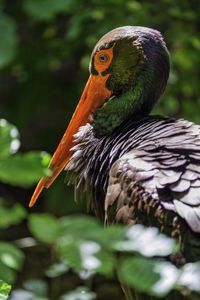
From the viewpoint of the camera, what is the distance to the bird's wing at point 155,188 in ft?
9.67

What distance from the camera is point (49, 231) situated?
5.22 feet

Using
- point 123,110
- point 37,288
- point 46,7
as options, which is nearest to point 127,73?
point 123,110

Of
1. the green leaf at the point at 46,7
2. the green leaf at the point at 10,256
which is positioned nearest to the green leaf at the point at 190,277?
the green leaf at the point at 10,256

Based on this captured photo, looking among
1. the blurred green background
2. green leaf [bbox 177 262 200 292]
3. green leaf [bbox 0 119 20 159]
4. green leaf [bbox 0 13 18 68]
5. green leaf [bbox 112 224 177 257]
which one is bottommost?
the blurred green background

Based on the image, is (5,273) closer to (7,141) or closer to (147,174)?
(7,141)

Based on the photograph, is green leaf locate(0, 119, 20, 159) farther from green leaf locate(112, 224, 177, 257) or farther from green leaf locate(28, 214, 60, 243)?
green leaf locate(112, 224, 177, 257)

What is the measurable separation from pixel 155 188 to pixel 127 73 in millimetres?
1039

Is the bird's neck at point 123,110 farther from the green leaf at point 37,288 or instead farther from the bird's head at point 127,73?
the green leaf at point 37,288

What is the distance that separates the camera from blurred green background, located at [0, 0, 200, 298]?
5555mm

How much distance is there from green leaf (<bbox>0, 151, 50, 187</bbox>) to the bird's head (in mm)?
2313

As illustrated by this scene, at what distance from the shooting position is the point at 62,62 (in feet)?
22.8

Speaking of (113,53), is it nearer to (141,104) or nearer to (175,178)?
(141,104)

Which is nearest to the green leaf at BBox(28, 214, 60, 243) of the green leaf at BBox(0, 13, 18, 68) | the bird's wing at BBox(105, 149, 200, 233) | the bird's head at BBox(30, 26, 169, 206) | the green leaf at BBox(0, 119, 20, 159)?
the green leaf at BBox(0, 119, 20, 159)

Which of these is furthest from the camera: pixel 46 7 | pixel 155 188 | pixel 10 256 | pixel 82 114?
pixel 46 7
